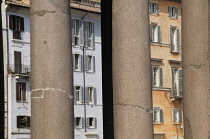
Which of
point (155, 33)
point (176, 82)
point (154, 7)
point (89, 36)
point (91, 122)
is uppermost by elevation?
point (154, 7)

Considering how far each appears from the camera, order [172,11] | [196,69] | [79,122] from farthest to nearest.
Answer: [172,11], [79,122], [196,69]

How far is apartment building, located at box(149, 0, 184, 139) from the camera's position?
345ft

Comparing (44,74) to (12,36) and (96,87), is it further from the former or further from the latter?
(96,87)

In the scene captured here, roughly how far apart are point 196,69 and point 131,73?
3420 mm

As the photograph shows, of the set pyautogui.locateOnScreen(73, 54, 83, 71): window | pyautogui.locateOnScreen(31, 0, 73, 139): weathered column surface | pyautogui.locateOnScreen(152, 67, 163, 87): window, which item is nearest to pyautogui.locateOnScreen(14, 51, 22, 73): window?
pyautogui.locateOnScreen(73, 54, 83, 71): window

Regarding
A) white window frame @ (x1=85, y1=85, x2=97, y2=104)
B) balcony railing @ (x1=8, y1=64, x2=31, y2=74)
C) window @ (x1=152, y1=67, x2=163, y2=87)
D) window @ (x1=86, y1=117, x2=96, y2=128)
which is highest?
balcony railing @ (x1=8, y1=64, x2=31, y2=74)

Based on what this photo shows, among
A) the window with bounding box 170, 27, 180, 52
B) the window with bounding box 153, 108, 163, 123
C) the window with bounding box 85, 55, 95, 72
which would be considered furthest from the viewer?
the window with bounding box 170, 27, 180, 52

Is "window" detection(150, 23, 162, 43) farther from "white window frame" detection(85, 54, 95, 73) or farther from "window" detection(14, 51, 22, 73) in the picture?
"window" detection(14, 51, 22, 73)

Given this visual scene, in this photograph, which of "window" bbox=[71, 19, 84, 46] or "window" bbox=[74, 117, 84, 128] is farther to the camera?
"window" bbox=[71, 19, 84, 46]

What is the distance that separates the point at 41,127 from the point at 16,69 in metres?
70.8

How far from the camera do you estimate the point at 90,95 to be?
4082 inches

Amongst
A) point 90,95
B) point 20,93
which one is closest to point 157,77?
point 90,95

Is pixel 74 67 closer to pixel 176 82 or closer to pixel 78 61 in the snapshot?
pixel 78 61

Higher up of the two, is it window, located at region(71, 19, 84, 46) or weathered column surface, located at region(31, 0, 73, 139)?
window, located at region(71, 19, 84, 46)
